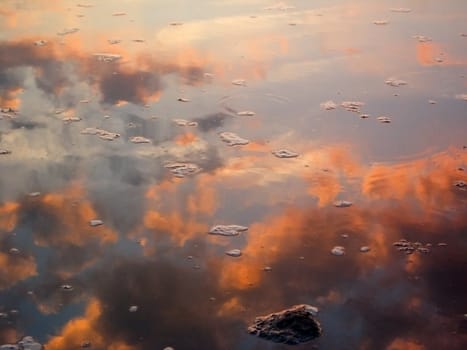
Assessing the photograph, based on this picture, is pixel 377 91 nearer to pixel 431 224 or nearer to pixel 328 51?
pixel 328 51

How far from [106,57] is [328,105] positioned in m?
3.65

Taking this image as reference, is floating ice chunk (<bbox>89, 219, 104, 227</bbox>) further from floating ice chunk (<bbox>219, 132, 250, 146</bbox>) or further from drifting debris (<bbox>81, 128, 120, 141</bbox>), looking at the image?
floating ice chunk (<bbox>219, 132, 250, 146</bbox>)

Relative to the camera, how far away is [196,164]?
6762mm

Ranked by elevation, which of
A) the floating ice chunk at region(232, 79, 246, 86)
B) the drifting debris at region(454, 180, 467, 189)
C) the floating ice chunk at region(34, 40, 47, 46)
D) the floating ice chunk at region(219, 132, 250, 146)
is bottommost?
the drifting debris at region(454, 180, 467, 189)

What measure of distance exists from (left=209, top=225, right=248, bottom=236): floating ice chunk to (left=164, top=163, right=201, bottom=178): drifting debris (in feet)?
3.35

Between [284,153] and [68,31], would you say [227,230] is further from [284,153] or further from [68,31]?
[68,31]

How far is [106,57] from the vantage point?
10.2 meters

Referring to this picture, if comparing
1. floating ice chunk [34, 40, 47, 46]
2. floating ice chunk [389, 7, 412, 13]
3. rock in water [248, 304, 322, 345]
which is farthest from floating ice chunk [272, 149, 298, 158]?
floating ice chunk [389, 7, 412, 13]

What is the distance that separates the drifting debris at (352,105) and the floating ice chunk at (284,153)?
A: 4.78ft

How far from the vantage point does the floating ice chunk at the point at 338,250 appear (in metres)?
5.27

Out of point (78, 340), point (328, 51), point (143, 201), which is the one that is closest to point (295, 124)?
point (143, 201)

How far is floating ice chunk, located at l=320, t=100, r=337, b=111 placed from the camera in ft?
27.0

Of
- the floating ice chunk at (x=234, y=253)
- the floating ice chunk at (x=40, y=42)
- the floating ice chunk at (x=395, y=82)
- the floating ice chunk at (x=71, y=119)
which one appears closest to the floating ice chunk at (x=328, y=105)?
the floating ice chunk at (x=395, y=82)

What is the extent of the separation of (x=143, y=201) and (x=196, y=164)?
2.93ft
